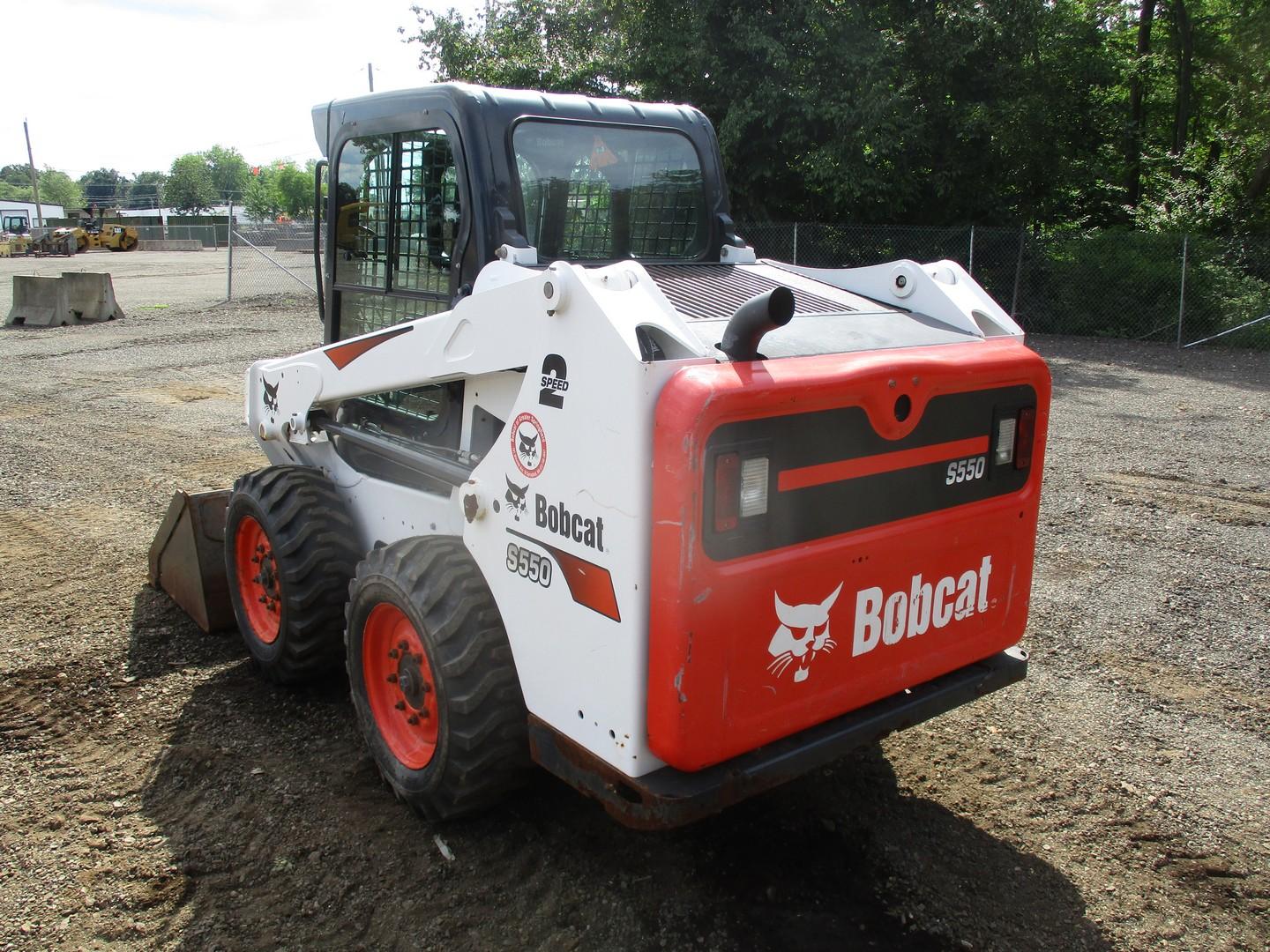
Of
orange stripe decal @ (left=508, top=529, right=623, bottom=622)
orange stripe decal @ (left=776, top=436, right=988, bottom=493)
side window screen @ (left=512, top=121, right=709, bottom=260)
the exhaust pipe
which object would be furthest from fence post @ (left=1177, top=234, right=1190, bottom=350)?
orange stripe decal @ (left=508, top=529, right=623, bottom=622)

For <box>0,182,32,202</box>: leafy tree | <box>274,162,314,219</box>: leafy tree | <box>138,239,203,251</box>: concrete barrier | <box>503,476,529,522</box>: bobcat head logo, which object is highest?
<box>0,182,32,202</box>: leafy tree

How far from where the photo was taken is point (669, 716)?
8.52ft

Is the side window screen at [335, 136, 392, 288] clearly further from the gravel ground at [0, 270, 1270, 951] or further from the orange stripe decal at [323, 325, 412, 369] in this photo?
the gravel ground at [0, 270, 1270, 951]

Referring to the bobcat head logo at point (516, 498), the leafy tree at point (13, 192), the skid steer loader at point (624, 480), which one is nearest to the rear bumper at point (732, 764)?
the skid steer loader at point (624, 480)

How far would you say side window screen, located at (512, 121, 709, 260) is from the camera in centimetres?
374

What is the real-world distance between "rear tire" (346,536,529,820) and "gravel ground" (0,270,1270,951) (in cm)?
23

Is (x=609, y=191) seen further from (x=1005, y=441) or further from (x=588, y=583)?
(x=588, y=583)

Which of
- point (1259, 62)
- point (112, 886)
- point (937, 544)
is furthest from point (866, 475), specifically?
point (1259, 62)

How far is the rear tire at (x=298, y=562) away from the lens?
4.07 metres

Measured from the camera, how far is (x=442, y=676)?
3078 millimetres

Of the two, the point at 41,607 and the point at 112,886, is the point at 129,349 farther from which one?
the point at 112,886

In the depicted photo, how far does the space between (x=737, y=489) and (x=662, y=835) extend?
141 cm

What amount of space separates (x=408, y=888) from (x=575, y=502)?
1.36 metres

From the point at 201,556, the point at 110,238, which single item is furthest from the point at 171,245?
the point at 201,556
